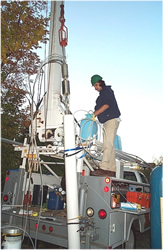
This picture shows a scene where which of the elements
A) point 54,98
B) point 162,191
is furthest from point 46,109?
point 162,191

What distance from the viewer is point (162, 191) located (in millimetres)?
3736

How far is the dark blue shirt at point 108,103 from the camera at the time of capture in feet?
15.6

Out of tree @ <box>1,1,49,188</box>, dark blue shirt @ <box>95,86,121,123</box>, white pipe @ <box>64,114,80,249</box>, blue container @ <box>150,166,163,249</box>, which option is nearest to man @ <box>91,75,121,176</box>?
dark blue shirt @ <box>95,86,121,123</box>

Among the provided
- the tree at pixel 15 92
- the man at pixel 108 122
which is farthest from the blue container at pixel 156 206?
the tree at pixel 15 92

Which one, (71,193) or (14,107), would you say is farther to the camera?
(14,107)

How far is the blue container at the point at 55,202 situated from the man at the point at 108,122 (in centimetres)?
83

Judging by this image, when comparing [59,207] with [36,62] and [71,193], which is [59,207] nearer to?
[71,193]

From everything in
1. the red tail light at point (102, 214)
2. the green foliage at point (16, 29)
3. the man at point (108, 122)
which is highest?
the green foliage at point (16, 29)

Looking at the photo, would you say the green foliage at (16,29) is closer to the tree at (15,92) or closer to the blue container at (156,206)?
the tree at (15,92)

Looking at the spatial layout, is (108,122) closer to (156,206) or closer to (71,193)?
(156,206)

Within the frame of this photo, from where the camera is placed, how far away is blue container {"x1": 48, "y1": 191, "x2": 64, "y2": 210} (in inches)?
172

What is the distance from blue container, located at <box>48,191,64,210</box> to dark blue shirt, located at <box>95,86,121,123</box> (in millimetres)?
1810

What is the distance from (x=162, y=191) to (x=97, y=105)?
225 cm

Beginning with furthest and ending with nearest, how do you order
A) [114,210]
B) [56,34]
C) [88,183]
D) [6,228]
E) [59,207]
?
[56,34], [59,207], [88,183], [114,210], [6,228]
